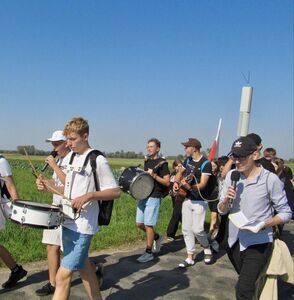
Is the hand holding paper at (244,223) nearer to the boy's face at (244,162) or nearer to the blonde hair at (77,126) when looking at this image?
the boy's face at (244,162)

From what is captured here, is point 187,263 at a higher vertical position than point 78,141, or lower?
lower

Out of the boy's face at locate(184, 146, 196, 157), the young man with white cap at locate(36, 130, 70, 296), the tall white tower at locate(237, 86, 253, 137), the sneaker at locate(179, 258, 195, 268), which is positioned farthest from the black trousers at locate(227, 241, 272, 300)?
the tall white tower at locate(237, 86, 253, 137)

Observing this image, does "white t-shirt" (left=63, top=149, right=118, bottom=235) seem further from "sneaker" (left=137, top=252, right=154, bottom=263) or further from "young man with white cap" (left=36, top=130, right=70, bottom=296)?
"sneaker" (left=137, top=252, right=154, bottom=263)

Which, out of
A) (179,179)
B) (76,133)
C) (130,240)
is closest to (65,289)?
(76,133)

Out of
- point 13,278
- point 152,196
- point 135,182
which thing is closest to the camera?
point 13,278

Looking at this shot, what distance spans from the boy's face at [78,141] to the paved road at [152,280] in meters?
1.97

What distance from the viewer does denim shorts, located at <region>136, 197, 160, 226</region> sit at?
6.75 meters

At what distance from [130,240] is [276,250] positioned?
4.55 meters

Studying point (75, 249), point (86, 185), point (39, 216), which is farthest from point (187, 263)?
point (39, 216)

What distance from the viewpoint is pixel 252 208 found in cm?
398

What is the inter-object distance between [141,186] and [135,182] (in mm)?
164

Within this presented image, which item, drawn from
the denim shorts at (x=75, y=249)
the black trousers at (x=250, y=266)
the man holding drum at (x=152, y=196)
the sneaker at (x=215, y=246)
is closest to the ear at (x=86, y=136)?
the denim shorts at (x=75, y=249)

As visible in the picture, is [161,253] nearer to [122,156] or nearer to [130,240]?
[130,240]

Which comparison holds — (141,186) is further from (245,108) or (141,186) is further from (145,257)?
(245,108)
